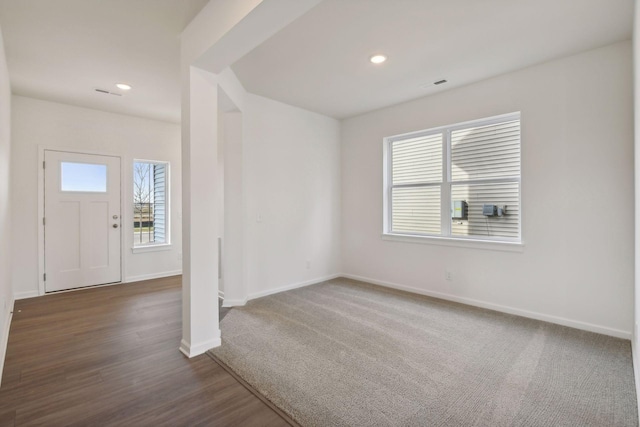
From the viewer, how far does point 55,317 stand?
3420 millimetres

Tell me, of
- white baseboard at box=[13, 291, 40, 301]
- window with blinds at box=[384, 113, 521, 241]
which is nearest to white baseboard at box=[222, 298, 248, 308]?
window with blinds at box=[384, 113, 521, 241]

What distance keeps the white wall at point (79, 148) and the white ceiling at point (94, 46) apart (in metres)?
0.33

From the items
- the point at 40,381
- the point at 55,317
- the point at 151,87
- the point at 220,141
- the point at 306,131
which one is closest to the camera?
the point at 40,381

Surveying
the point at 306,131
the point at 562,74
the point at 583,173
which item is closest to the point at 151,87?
the point at 306,131

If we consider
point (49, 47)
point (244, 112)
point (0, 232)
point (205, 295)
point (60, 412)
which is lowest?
point (60, 412)

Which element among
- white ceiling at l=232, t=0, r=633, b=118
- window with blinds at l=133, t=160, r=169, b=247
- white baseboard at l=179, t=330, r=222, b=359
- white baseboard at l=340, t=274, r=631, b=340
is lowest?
white baseboard at l=179, t=330, r=222, b=359

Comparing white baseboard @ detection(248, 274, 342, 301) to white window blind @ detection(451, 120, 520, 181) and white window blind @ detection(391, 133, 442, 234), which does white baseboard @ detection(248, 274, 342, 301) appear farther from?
white window blind @ detection(451, 120, 520, 181)

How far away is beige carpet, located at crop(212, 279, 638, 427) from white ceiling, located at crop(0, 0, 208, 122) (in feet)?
8.92

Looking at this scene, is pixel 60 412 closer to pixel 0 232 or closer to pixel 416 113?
pixel 0 232

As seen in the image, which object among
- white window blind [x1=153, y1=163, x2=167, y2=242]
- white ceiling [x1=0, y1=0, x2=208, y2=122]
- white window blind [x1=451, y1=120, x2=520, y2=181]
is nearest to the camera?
white ceiling [x1=0, y1=0, x2=208, y2=122]

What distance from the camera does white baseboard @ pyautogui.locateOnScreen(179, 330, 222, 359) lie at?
2.53 m

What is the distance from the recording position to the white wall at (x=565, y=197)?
2.78 meters

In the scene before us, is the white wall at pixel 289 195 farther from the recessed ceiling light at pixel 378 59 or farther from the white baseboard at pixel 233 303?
the recessed ceiling light at pixel 378 59

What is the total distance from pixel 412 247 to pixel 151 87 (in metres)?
3.94
